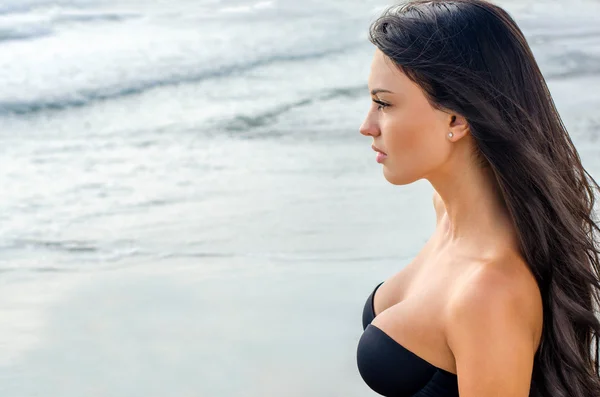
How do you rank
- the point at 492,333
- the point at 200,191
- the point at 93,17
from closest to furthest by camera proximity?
the point at 492,333 → the point at 200,191 → the point at 93,17

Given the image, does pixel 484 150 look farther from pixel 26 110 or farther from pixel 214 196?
pixel 26 110

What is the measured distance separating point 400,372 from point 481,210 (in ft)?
0.97

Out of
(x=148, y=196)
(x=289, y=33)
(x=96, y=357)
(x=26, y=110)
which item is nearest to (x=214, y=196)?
(x=148, y=196)

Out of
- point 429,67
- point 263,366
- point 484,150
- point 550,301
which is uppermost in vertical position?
point 429,67

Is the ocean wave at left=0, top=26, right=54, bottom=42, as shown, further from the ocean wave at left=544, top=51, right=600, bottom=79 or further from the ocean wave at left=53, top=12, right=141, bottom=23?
the ocean wave at left=544, top=51, right=600, bottom=79

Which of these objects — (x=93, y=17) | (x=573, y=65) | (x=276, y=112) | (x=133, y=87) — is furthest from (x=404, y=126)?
(x=93, y=17)

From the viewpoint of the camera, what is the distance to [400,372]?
1.36 m

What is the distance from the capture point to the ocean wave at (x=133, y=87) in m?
5.23

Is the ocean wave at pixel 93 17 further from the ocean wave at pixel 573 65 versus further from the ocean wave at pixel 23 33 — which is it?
the ocean wave at pixel 573 65

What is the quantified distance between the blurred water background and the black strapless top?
1179 mm

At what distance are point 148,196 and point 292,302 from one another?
1234 millimetres

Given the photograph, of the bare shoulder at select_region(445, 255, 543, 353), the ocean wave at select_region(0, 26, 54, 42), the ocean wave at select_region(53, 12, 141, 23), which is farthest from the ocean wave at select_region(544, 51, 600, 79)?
the bare shoulder at select_region(445, 255, 543, 353)

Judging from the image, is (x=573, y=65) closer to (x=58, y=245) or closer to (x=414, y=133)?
(x=58, y=245)

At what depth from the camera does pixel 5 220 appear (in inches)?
148
